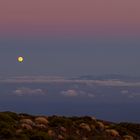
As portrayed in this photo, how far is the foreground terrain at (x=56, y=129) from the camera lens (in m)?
27.0

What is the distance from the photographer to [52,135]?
29031 millimetres

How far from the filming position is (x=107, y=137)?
105ft

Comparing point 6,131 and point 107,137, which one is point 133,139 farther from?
point 6,131

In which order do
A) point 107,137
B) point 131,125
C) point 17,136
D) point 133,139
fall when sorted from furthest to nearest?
1. point 131,125
2. point 133,139
3. point 107,137
4. point 17,136

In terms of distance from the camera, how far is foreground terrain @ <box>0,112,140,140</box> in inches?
1062

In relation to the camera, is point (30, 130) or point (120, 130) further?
point (120, 130)

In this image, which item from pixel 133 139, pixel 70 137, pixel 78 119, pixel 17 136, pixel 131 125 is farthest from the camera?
pixel 131 125

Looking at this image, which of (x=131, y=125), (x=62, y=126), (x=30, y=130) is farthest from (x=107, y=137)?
(x=131, y=125)

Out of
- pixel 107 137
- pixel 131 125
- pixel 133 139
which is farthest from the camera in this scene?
pixel 131 125

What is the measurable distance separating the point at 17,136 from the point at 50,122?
7.34 meters

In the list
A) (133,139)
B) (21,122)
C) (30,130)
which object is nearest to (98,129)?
(133,139)

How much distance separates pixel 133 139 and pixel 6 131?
10350 millimetres

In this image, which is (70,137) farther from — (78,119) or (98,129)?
(78,119)

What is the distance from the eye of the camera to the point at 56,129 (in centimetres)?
3169
